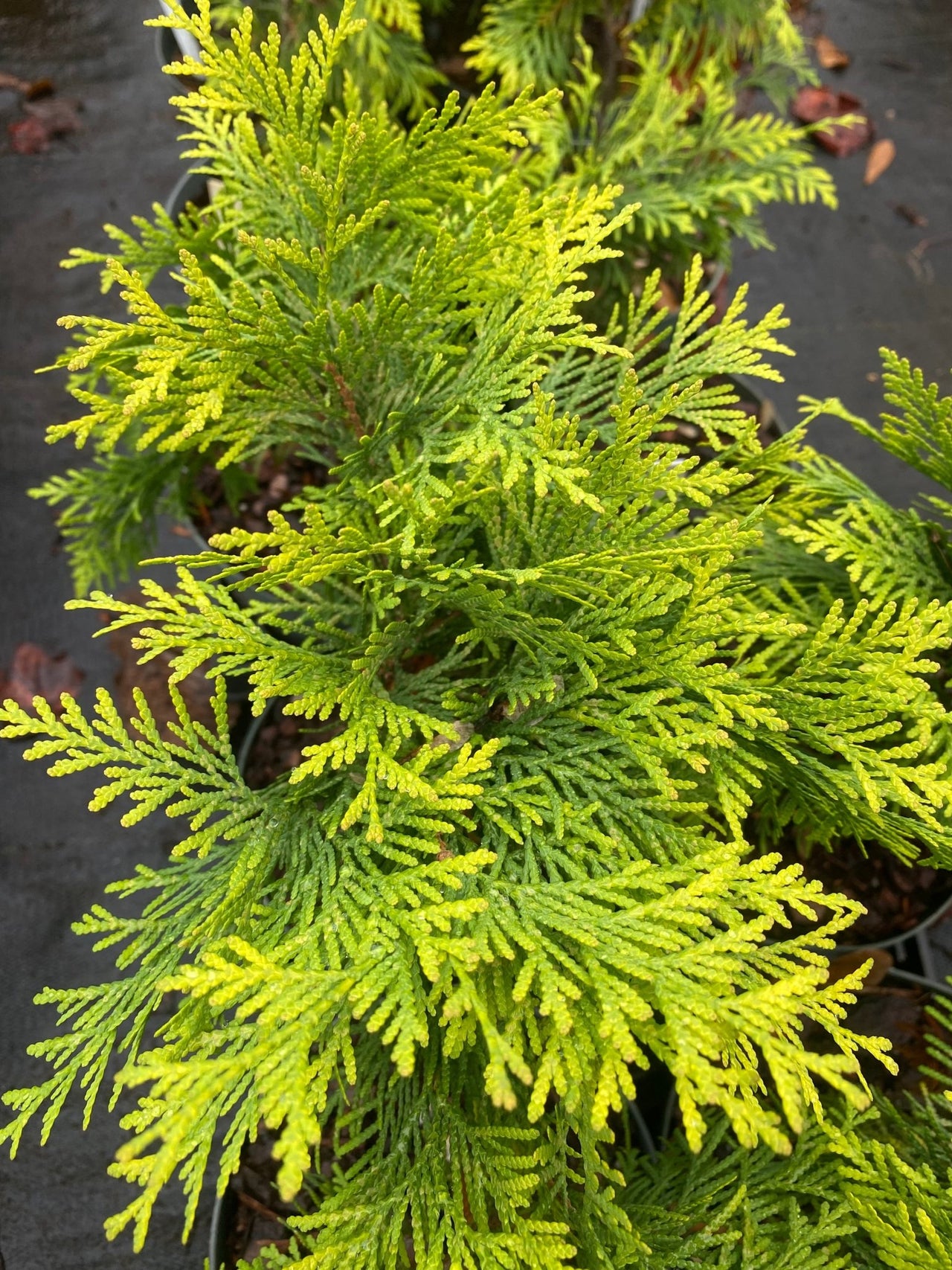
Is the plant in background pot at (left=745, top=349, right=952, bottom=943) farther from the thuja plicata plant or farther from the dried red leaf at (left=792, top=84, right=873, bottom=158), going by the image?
the dried red leaf at (left=792, top=84, right=873, bottom=158)

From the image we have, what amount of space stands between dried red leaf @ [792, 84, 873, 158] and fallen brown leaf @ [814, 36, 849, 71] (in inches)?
4.9

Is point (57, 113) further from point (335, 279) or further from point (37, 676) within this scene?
point (335, 279)

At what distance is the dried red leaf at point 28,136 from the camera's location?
2969 millimetres

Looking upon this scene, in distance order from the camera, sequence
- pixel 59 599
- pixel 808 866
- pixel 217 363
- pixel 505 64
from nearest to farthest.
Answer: pixel 217 363 < pixel 808 866 < pixel 505 64 < pixel 59 599

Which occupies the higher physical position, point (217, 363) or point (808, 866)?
point (217, 363)

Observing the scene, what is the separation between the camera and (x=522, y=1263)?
3.65ft

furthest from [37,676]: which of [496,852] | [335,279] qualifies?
[496,852]

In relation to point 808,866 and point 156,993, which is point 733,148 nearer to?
point 808,866

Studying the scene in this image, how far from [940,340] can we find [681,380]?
202 centimetres

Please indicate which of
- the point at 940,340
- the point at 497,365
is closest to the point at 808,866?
the point at 497,365

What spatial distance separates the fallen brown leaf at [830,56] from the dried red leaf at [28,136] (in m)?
3.12

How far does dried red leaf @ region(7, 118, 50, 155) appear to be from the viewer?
2.97m

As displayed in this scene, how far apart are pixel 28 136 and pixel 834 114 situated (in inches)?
123

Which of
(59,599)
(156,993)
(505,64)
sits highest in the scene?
(505,64)
